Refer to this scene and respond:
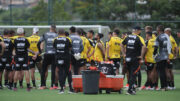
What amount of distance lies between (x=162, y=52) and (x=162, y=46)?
0.70 feet

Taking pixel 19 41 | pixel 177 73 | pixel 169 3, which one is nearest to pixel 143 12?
pixel 169 3

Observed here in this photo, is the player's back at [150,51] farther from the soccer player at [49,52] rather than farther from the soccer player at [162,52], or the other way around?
the soccer player at [49,52]

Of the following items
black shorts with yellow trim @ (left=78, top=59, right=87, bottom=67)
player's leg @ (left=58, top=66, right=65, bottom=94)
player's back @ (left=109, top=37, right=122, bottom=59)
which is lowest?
player's leg @ (left=58, top=66, right=65, bottom=94)

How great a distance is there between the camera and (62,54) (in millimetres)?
14922

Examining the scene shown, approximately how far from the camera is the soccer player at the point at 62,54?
14859mm

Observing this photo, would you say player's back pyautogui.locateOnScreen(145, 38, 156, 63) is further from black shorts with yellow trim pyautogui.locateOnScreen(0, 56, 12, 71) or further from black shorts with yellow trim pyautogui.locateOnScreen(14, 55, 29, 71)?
black shorts with yellow trim pyautogui.locateOnScreen(0, 56, 12, 71)

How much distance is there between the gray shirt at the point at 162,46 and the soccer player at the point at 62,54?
3.45 meters

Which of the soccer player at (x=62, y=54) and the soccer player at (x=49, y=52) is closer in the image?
the soccer player at (x=62, y=54)

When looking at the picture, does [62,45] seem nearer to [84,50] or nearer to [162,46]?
[84,50]

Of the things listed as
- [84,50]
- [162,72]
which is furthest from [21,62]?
[162,72]

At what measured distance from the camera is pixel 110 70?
14.9 meters

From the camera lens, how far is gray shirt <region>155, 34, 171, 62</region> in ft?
54.1

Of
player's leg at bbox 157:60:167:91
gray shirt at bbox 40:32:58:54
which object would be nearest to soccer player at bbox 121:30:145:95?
player's leg at bbox 157:60:167:91

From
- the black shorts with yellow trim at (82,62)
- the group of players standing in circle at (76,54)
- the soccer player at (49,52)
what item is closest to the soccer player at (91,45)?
the group of players standing in circle at (76,54)
